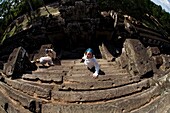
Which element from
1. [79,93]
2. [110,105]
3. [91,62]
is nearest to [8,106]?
[79,93]

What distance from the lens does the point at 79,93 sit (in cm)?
1214

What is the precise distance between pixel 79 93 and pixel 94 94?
1.84 ft

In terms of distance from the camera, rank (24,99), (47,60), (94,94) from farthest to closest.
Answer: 1. (47,60)
2. (24,99)
3. (94,94)

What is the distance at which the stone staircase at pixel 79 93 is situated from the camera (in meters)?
11.7

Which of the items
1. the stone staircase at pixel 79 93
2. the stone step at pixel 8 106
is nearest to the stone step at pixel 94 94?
the stone staircase at pixel 79 93

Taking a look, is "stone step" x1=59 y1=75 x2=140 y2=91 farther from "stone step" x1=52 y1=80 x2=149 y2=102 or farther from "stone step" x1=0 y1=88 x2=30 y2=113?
"stone step" x1=0 y1=88 x2=30 y2=113

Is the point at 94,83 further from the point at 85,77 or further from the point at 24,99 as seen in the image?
the point at 24,99

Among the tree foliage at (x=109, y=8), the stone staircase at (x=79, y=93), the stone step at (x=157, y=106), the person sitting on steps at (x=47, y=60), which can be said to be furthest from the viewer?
the tree foliage at (x=109, y=8)

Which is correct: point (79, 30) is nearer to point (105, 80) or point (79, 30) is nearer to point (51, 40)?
point (51, 40)

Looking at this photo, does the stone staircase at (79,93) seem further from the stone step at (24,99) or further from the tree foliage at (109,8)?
the tree foliage at (109,8)

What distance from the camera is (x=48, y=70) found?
1459 centimetres

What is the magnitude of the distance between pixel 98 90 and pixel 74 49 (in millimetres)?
6760

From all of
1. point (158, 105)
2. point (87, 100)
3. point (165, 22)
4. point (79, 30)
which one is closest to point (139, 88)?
point (158, 105)

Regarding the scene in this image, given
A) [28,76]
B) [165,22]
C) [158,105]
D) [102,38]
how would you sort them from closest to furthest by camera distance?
[158,105], [28,76], [102,38], [165,22]
